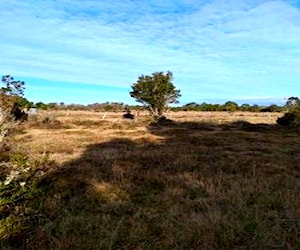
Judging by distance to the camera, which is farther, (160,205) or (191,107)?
(191,107)

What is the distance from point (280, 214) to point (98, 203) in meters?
3.69

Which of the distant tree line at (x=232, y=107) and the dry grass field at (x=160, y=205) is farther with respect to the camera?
the distant tree line at (x=232, y=107)

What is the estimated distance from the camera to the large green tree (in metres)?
54.3

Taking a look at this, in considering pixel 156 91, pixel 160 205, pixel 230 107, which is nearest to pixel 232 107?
pixel 230 107

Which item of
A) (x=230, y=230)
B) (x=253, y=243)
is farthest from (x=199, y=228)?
(x=253, y=243)

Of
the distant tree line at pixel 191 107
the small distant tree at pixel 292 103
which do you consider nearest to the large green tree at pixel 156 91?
the small distant tree at pixel 292 103

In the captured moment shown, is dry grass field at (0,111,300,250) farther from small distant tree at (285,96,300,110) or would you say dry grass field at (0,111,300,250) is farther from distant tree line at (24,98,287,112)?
distant tree line at (24,98,287,112)

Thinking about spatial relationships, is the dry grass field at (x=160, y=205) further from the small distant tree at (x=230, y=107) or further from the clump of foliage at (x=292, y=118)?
the small distant tree at (x=230, y=107)

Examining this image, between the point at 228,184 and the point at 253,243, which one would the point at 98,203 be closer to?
the point at 228,184

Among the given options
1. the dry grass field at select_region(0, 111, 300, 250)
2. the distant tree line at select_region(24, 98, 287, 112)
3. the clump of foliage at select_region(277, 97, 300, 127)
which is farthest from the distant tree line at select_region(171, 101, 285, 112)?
the dry grass field at select_region(0, 111, 300, 250)

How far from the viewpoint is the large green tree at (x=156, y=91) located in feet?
178

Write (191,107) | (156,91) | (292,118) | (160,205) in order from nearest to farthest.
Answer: (160,205) < (292,118) < (156,91) < (191,107)

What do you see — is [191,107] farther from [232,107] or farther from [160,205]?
[160,205]

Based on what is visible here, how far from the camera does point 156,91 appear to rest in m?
54.2
